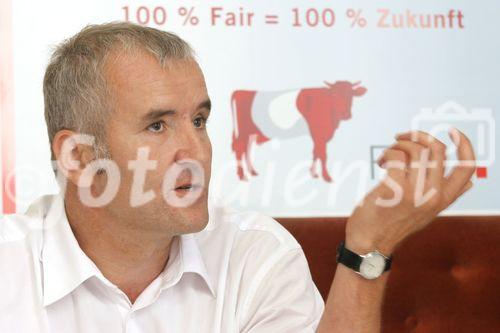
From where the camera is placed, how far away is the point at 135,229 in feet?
4.39

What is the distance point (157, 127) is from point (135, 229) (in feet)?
0.64


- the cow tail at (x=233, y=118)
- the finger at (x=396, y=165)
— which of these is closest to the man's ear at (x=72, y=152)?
the finger at (x=396, y=165)

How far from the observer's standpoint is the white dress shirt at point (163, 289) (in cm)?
129

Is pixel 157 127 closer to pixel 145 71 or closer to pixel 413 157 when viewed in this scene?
pixel 145 71

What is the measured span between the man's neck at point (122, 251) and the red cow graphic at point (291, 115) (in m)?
0.78

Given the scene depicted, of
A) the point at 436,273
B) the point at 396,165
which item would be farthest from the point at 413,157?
the point at 436,273

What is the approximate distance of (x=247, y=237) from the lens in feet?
4.73

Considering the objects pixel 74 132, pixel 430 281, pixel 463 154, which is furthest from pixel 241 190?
pixel 463 154

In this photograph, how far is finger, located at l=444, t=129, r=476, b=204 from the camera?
96 centimetres

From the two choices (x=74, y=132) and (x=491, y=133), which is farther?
(x=491, y=133)

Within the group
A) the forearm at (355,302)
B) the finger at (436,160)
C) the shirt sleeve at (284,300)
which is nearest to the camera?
the finger at (436,160)

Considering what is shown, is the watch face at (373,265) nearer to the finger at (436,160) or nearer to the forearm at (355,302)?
the forearm at (355,302)

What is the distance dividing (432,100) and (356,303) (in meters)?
1.25

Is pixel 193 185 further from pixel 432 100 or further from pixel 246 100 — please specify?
pixel 432 100
